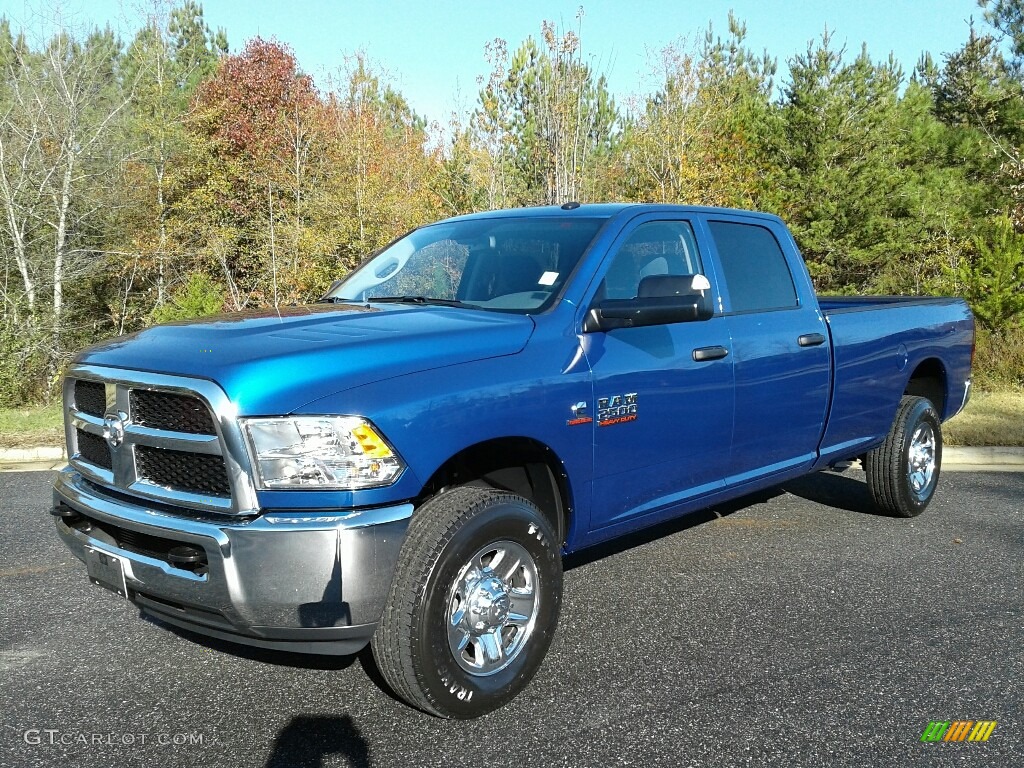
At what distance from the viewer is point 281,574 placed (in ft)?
9.44

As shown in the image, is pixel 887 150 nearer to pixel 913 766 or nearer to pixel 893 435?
pixel 893 435

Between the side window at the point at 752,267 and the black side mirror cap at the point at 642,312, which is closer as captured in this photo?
the black side mirror cap at the point at 642,312

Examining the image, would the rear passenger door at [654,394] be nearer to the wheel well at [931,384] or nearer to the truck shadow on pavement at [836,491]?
the truck shadow on pavement at [836,491]

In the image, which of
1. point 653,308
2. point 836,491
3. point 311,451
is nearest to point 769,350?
point 653,308

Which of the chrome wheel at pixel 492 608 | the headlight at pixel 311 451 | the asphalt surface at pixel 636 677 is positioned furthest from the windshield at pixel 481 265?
the asphalt surface at pixel 636 677

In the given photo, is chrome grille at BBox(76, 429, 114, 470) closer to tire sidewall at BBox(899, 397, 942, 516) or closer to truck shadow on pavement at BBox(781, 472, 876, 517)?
tire sidewall at BBox(899, 397, 942, 516)

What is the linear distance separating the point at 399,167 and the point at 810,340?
1886 cm

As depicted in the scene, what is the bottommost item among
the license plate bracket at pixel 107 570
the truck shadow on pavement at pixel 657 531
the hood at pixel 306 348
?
the truck shadow on pavement at pixel 657 531

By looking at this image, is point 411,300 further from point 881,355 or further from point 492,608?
point 881,355

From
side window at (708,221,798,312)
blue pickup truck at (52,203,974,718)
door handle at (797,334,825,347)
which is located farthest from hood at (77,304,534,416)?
door handle at (797,334,825,347)

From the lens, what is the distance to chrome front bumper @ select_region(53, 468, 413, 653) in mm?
2877

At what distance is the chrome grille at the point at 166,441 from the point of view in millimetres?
2916

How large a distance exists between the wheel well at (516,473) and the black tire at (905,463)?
123 inches

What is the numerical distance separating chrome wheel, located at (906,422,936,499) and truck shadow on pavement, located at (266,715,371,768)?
4315mm
